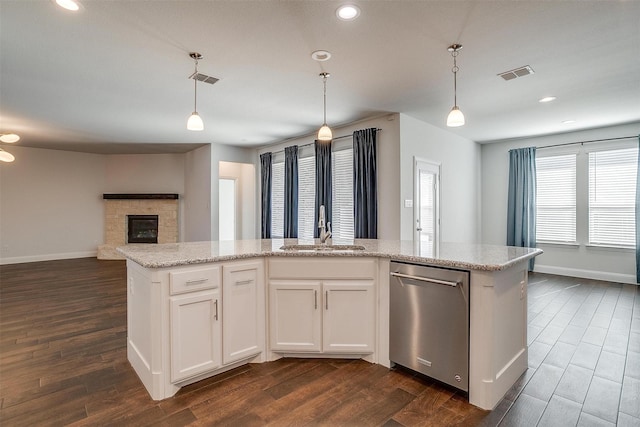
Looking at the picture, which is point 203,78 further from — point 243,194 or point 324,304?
point 243,194

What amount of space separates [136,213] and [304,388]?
26.2ft

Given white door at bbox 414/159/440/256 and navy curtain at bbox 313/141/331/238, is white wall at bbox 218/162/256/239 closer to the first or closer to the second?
navy curtain at bbox 313/141/331/238

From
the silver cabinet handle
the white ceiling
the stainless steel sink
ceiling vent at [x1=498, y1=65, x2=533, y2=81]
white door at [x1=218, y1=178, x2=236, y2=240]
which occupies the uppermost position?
the white ceiling

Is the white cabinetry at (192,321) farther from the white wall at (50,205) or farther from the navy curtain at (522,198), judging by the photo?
the white wall at (50,205)

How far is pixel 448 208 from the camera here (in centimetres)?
610

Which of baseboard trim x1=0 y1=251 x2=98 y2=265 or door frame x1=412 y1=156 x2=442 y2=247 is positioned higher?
door frame x1=412 y1=156 x2=442 y2=247

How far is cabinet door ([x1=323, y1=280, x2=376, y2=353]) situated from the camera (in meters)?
2.62

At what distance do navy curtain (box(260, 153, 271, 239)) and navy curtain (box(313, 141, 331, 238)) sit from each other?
63.8 inches

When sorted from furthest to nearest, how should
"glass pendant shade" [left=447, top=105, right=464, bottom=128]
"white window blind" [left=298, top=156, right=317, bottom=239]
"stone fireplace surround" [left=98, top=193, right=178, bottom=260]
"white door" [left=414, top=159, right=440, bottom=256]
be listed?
"stone fireplace surround" [left=98, top=193, right=178, bottom=260]
"white window blind" [left=298, top=156, right=317, bottom=239]
"white door" [left=414, top=159, right=440, bottom=256]
"glass pendant shade" [left=447, top=105, right=464, bottom=128]

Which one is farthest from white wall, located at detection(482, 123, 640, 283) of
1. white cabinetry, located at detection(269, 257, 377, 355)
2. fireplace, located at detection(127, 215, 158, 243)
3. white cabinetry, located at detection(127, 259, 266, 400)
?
fireplace, located at detection(127, 215, 158, 243)

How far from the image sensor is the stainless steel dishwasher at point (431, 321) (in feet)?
7.02

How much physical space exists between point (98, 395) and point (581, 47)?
477cm

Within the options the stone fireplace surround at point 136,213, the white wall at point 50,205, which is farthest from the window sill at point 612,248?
the white wall at point 50,205

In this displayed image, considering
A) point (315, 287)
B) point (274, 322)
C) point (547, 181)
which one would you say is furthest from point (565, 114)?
point (274, 322)
